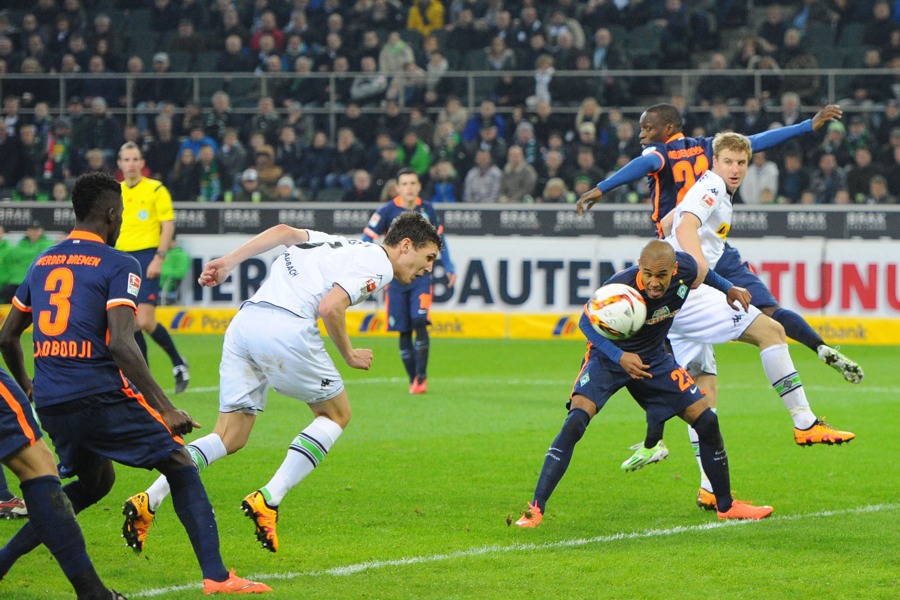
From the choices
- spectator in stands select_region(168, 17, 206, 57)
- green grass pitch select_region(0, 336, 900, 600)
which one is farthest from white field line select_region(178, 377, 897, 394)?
spectator in stands select_region(168, 17, 206, 57)

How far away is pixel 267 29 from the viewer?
25.3 metres

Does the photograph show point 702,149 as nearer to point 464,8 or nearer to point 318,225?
point 318,225

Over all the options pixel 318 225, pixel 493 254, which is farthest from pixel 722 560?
pixel 318 225

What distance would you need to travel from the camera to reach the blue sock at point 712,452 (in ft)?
24.6

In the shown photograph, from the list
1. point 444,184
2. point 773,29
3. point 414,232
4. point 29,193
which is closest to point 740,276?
point 414,232

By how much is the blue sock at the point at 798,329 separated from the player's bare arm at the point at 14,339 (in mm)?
4988

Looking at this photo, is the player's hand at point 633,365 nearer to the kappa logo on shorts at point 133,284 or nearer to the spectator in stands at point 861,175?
the kappa logo on shorts at point 133,284

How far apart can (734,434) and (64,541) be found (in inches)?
281

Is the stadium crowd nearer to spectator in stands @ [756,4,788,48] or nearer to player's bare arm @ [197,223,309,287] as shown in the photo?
spectator in stands @ [756,4,788,48]

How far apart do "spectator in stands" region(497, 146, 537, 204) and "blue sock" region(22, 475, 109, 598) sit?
621 inches

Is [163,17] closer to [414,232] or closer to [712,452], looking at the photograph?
[414,232]

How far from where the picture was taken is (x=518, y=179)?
20.7 meters

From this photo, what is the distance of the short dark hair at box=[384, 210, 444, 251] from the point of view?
6730 mm

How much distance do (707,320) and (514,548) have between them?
7.52 feet
